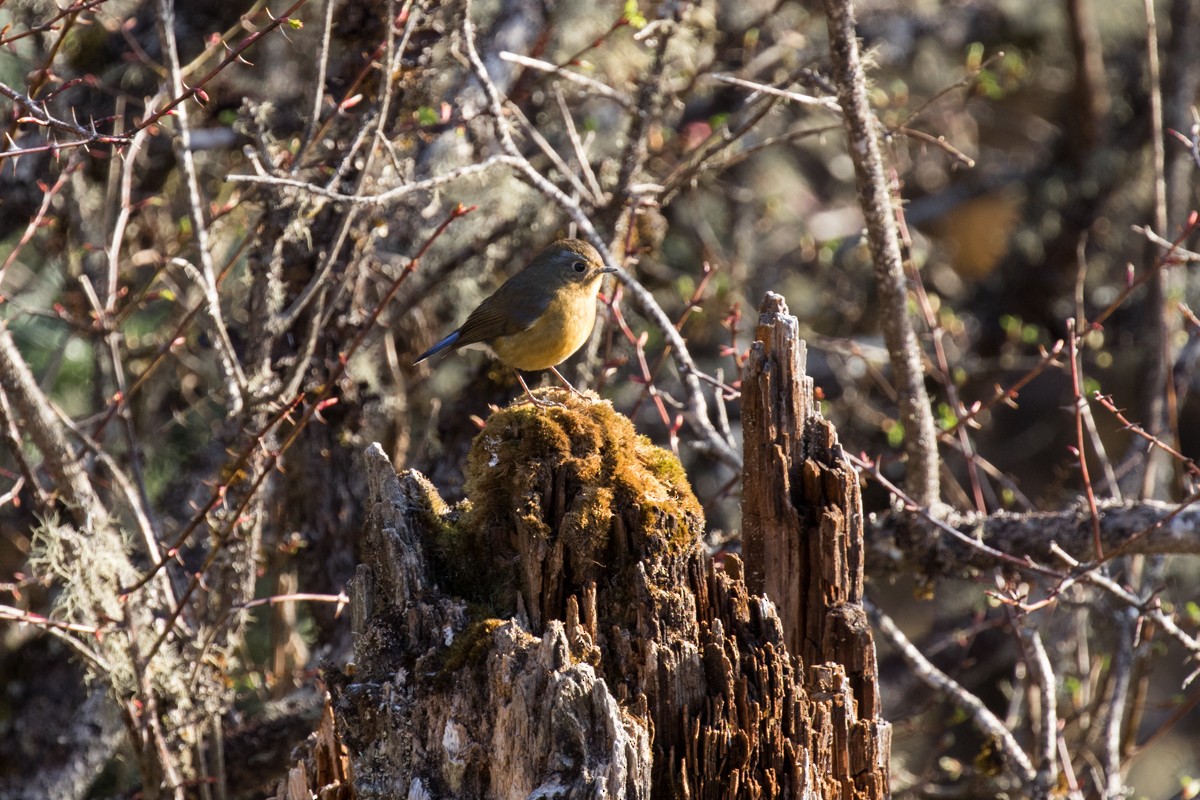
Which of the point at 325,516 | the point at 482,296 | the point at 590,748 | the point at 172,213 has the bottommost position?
the point at 590,748

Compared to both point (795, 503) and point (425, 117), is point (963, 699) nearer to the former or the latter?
point (795, 503)

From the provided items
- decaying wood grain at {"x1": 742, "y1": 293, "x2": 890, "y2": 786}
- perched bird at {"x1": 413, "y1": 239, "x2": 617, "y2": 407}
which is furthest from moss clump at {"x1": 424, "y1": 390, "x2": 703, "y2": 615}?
perched bird at {"x1": 413, "y1": 239, "x2": 617, "y2": 407}

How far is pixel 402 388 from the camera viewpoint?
19.4 ft

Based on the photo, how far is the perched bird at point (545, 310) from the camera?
15.5 ft

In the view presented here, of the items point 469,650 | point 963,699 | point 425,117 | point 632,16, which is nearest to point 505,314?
point 425,117

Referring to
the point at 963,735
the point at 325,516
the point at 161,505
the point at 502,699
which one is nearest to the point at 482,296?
the point at 325,516

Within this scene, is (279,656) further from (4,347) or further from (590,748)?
(590,748)

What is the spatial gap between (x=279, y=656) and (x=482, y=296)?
2.09 metres

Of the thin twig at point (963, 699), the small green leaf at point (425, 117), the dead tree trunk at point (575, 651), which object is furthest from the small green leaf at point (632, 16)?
the thin twig at point (963, 699)

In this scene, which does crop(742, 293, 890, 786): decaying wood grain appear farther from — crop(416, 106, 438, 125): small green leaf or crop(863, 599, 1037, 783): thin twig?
crop(416, 106, 438, 125): small green leaf

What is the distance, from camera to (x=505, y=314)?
15.8ft

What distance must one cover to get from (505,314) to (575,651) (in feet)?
6.97

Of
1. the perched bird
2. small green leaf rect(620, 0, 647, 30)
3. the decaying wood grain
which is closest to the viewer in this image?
the decaying wood grain

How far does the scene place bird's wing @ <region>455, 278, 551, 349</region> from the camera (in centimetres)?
472
